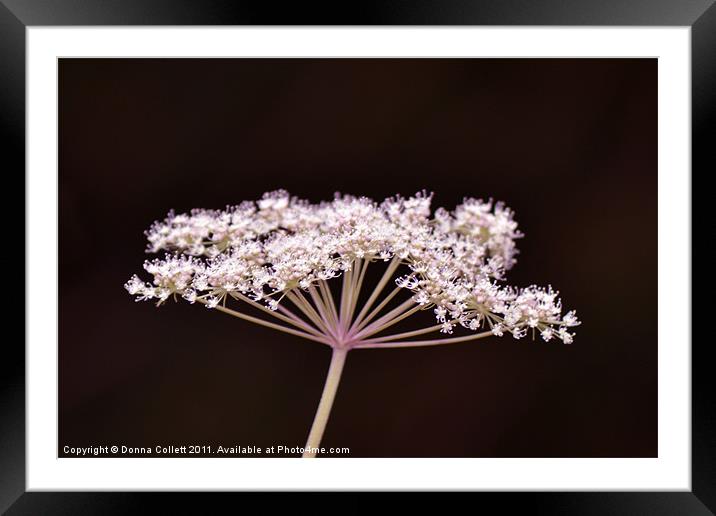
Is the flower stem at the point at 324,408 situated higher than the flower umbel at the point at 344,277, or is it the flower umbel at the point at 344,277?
the flower umbel at the point at 344,277

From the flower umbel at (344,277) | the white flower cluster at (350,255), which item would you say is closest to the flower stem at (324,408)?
the flower umbel at (344,277)

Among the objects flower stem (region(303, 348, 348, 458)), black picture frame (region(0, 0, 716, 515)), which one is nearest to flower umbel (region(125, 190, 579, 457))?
flower stem (region(303, 348, 348, 458))
